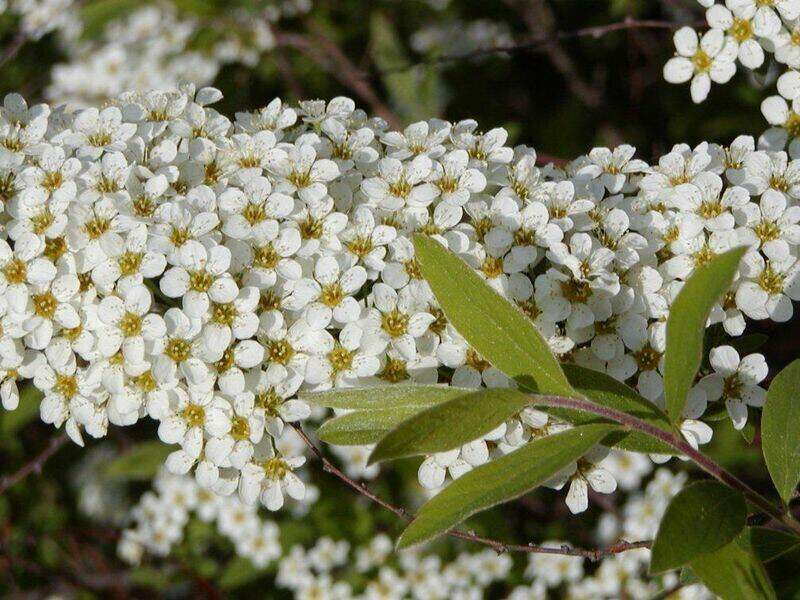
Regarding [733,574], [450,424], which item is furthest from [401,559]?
[450,424]

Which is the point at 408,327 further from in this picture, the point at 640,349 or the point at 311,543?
the point at 311,543

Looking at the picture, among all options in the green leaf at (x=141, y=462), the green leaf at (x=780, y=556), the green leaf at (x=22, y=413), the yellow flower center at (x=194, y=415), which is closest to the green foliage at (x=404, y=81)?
the green leaf at (x=141, y=462)

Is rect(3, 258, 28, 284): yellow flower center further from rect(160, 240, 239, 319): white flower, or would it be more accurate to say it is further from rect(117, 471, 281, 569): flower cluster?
rect(117, 471, 281, 569): flower cluster

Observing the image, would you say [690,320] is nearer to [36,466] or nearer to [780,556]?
[780,556]

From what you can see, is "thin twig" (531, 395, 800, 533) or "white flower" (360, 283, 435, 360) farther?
"white flower" (360, 283, 435, 360)

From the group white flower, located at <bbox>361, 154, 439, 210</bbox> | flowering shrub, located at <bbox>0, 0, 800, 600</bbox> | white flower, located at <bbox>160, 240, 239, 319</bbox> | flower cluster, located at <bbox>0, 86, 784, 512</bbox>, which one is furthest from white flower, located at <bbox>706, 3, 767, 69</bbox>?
white flower, located at <bbox>160, 240, 239, 319</bbox>
